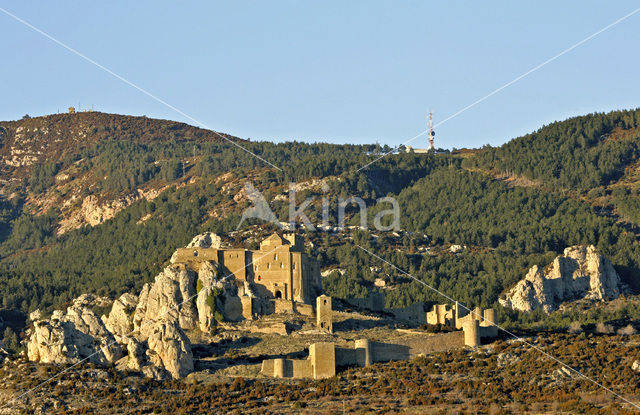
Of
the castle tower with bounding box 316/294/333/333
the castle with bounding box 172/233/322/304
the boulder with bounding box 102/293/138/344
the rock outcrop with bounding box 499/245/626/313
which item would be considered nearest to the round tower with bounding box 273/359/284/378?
the castle tower with bounding box 316/294/333/333

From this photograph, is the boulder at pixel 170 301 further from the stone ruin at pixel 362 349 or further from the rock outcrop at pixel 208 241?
the rock outcrop at pixel 208 241

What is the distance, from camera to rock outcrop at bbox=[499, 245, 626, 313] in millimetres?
161125

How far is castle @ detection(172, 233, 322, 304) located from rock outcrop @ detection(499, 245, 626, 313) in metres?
43.2

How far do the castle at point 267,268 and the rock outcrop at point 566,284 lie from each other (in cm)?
4318

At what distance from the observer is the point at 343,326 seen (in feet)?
393

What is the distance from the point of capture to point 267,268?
123438 mm

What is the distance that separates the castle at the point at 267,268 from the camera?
12288 centimetres

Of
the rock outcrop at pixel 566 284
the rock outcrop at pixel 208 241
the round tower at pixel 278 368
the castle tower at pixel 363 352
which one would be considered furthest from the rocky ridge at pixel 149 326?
the rock outcrop at pixel 566 284

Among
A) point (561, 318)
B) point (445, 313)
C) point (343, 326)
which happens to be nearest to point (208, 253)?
point (343, 326)

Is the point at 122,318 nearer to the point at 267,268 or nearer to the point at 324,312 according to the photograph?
the point at 267,268

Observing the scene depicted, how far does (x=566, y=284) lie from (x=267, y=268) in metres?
52.7

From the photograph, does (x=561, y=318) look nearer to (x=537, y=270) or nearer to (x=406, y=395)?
(x=537, y=270)

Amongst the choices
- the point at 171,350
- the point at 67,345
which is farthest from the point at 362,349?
the point at 67,345

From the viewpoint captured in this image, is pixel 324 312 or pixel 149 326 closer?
pixel 149 326
